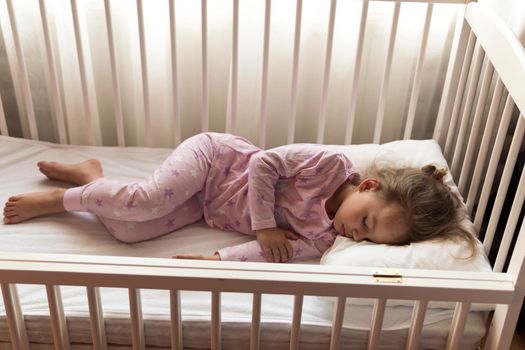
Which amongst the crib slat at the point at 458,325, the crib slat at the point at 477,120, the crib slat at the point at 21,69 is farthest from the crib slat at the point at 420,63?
the crib slat at the point at 21,69

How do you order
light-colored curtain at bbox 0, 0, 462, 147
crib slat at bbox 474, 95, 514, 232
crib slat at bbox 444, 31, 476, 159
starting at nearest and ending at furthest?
crib slat at bbox 474, 95, 514, 232, crib slat at bbox 444, 31, 476, 159, light-colored curtain at bbox 0, 0, 462, 147

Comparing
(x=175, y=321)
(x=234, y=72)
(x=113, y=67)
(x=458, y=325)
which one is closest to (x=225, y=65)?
(x=234, y=72)

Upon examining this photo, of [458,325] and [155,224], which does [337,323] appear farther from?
[155,224]

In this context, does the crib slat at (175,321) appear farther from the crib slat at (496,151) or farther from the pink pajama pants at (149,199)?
the crib slat at (496,151)

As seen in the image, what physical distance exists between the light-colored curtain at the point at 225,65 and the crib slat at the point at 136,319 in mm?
723

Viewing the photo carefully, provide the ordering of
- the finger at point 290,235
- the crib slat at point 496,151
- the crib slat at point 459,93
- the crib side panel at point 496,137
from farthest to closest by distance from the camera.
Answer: the crib slat at point 459,93, the finger at point 290,235, the crib slat at point 496,151, the crib side panel at point 496,137

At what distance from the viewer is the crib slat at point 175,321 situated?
1.00 meters

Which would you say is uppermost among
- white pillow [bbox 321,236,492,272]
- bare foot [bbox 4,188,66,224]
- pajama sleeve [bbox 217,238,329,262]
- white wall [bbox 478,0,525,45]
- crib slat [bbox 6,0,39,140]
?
white wall [bbox 478,0,525,45]

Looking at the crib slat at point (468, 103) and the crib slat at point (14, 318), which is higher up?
the crib slat at point (468, 103)

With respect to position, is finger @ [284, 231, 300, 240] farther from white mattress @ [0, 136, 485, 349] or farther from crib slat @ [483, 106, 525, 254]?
crib slat @ [483, 106, 525, 254]

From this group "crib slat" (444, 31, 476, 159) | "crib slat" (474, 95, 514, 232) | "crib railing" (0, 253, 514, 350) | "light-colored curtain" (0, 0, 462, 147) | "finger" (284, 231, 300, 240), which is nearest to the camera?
"crib railing" (0, 253, 514, 350)

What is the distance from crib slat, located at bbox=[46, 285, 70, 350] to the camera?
1002mm

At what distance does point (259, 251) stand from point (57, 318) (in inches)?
17.3

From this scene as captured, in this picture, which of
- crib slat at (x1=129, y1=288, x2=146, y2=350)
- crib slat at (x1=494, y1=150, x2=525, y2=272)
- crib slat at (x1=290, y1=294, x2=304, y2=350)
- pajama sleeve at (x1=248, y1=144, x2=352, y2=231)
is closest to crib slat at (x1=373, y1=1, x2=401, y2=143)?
pajama sleeve at (x1=248, y1=144, x2=352, y2=231)
